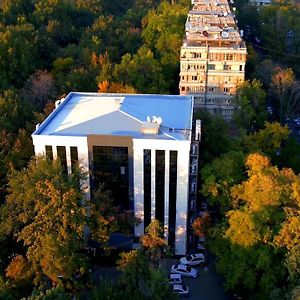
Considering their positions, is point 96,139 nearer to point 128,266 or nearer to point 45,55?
point 128,266

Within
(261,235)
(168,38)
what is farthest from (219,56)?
(261,235)

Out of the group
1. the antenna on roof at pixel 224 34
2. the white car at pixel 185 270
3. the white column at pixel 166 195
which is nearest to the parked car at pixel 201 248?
the white car at pixel 185 270

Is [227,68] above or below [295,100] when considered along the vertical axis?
above

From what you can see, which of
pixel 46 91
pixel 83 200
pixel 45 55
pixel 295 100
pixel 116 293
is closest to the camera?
pixel 116 293

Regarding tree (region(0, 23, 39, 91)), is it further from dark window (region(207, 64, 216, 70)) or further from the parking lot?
the parking lot

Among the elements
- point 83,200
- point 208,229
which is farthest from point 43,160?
point 208,229

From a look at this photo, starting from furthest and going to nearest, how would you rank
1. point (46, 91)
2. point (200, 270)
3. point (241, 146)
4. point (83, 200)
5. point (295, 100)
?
point (295, 100), point (46, 91), point (241, 146), point (200, 270), point (83, 200)

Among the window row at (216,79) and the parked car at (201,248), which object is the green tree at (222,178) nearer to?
the parked car at (201,248)

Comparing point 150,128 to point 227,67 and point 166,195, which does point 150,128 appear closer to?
point 166,195
